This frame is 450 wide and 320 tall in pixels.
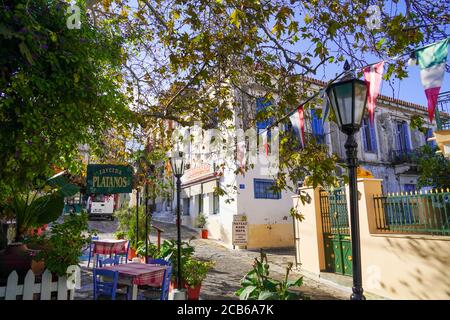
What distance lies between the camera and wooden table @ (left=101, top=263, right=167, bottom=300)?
5.56 metres

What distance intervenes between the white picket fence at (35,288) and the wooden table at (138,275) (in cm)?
111

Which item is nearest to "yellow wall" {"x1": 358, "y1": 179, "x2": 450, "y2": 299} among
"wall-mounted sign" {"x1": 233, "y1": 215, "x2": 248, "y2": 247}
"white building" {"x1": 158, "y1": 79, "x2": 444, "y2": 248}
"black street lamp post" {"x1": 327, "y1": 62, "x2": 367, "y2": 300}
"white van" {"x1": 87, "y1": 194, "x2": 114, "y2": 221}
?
"black street lamp post" {"x1": 327, "y1": 62, "x2": 367, "y2": 300}

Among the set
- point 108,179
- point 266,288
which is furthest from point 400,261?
point 108,179

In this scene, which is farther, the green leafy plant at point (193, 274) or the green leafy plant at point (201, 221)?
the green leafy plant at point (201, 221)

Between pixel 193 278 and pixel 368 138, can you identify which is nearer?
pixel 193 278

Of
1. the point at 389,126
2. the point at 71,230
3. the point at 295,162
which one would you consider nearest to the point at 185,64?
the point at 295,162

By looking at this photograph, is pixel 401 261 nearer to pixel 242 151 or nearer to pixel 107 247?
pixel 242 151

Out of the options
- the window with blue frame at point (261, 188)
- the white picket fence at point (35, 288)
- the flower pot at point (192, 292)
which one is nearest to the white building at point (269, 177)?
the window with blue frame at point (261, 188)

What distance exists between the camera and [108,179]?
5.30 m

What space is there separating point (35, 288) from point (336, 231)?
8.15 meters

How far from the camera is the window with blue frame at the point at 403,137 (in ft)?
66.5

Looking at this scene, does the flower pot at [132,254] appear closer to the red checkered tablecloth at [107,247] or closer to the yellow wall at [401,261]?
the red checkered tablecloth at [107,247]

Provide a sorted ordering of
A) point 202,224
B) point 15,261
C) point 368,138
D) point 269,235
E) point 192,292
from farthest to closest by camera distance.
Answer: point 368,138
point 202,224
point 269,235
point 192,292
point 15,261

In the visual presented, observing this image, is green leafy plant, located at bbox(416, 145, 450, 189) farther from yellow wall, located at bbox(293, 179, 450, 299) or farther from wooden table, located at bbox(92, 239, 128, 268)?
wooden table, located at bbox(92, 239, 128, 268)
